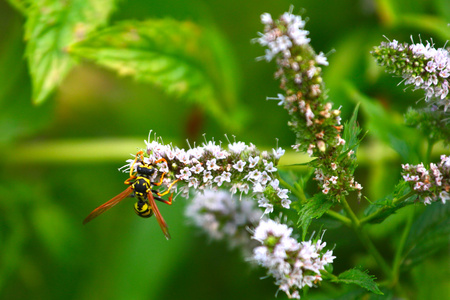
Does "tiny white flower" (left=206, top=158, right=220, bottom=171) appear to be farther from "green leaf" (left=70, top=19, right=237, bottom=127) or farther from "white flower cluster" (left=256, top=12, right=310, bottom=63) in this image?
"green leaf" (left=70, top=19, right=237, bottom=127)

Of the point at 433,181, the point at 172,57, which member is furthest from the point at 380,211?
the point at 172,57

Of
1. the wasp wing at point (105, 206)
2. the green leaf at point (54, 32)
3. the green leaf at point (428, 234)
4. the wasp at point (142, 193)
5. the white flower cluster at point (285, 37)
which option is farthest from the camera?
the green leaf at point (54, 32)

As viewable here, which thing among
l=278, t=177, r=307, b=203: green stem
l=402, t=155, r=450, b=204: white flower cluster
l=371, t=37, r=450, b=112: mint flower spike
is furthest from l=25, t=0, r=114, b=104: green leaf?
l=402, t=155, r=450, b=204: white flower cluster

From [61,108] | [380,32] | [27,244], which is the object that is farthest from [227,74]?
[27,244]

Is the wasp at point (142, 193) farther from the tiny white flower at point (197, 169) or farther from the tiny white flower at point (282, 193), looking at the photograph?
the tiny white flower at point (282, 193)

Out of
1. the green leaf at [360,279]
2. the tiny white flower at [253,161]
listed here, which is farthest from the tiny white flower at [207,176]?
the green leaf at [360,279]

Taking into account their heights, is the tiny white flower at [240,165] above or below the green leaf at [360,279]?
above
